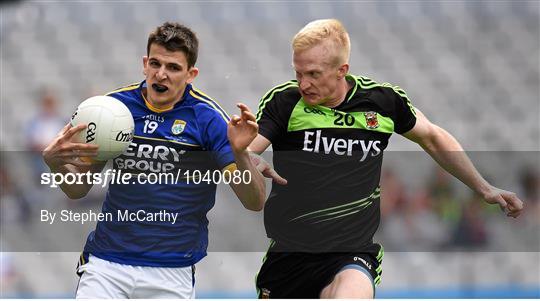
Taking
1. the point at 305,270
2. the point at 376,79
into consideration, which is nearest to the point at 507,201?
the point at 305,270

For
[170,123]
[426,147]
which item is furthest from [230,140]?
[426,147]

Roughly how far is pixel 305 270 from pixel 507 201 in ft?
3.57

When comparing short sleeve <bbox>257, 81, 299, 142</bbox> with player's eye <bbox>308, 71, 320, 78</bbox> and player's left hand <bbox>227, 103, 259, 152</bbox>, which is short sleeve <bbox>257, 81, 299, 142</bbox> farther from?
player's left hand <bbox>227, 103, 259, 152</bbox>

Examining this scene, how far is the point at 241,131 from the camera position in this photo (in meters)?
4.20

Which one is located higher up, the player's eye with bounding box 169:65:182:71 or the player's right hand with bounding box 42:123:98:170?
the player's eye with bounding box 169:65:182:71

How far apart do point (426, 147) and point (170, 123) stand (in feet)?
4.62

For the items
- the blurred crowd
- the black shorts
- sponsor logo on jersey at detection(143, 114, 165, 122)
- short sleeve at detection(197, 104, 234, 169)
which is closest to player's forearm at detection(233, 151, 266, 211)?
short sleeve at detection(197, 104, 234, 169)

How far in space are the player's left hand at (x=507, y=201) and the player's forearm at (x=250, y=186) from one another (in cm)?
128

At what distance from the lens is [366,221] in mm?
4871

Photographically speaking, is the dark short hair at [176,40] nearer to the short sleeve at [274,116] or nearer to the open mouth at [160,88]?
the open mouth at [160,88]

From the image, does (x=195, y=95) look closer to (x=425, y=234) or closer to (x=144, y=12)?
(x=425, y=234)

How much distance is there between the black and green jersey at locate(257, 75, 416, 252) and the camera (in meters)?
4.76

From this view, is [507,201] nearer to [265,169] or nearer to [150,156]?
[265,169]

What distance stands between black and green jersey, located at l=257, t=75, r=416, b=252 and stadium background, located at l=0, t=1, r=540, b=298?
4979mm
